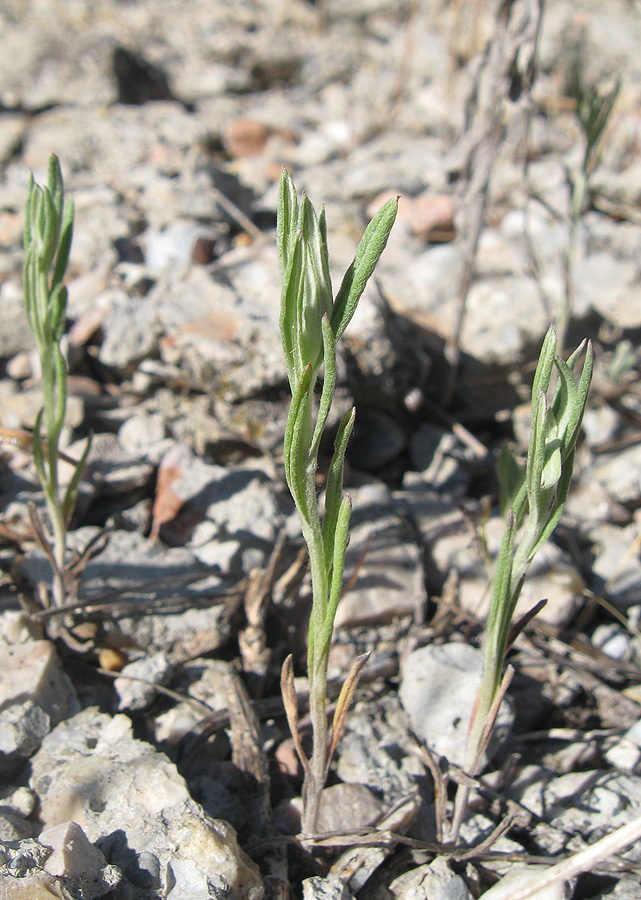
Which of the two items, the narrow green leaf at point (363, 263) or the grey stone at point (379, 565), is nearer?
the narrow green leaf at point (363, 263)

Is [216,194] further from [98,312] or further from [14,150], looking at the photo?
[14,150]

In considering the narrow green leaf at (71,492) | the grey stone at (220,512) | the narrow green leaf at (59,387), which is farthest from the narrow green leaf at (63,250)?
the grey stone at (220,512)

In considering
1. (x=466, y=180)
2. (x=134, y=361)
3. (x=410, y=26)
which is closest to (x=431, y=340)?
(x=466, y=180)

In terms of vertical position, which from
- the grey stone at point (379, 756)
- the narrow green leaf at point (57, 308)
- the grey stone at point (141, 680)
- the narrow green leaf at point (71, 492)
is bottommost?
the grey stone at point (379, 756)

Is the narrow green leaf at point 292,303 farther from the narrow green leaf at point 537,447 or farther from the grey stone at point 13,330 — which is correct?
the grey stone at point 13,330

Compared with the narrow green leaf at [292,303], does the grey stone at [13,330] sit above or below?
below

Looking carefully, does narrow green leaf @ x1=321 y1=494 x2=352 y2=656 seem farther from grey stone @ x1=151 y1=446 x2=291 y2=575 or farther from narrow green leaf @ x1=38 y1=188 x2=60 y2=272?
narrow green leaf @ x1=38 y1=188 x2=60 y2=272

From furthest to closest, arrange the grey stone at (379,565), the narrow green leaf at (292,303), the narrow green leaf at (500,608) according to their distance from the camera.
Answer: the grey stone at (379,565), the narrow green leaf at (500,608), the narrow green leaf at (292,303)

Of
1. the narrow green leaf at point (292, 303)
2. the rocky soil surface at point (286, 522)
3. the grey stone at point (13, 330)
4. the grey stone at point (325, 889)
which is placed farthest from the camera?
the grey stone at point (13, 330)
